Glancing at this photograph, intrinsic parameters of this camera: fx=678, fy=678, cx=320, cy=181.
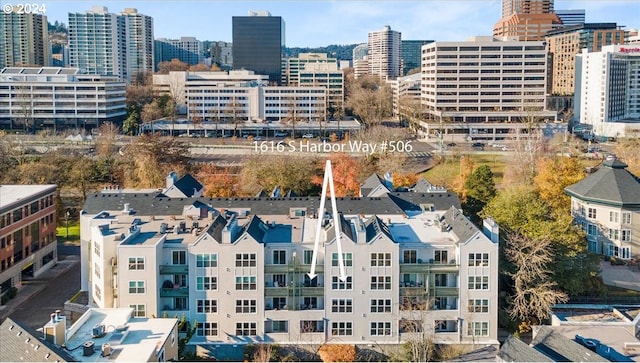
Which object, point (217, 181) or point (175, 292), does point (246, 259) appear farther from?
point (217, 181)

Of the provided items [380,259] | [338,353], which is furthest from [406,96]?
[338,353]

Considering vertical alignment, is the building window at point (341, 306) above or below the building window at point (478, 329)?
above

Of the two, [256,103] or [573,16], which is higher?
[573,16]

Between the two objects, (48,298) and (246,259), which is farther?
(48,298)

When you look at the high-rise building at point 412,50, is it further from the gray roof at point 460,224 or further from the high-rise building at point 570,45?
the gray roof at point 460,224

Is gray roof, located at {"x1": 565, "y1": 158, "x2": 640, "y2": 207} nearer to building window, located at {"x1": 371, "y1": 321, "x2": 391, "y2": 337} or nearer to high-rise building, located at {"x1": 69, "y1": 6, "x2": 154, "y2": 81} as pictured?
building window, located at {"x1": 371, "y1": 321, "x2": 391, "y2": 337}

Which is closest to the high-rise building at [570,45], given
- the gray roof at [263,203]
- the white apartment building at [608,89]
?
the white apartment building at [608,89]

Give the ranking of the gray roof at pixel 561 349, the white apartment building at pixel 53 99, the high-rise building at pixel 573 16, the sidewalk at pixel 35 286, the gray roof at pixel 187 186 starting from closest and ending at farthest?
the gray roof at pixel 561 349
the sidewalk at pixel 35 286
the gray roof at pixel 187 186
the white apartment building at pixel 53 99
the high-rise building at pixel 573 16
